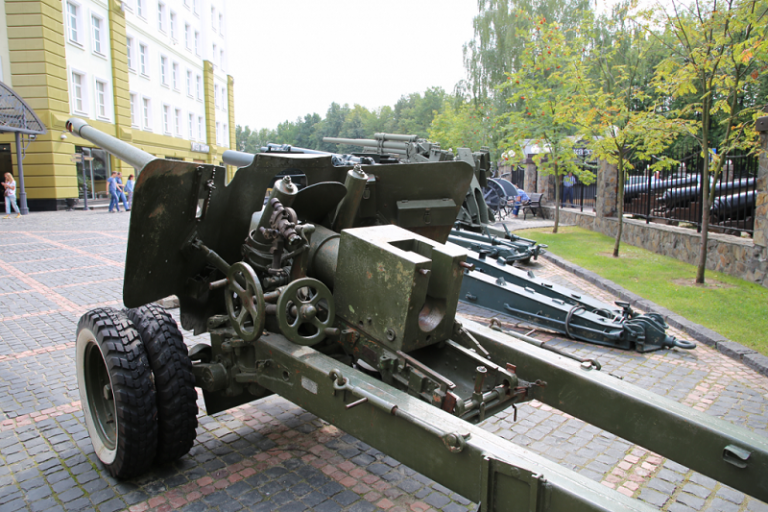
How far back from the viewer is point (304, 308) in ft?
8.96

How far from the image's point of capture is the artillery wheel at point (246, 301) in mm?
2770

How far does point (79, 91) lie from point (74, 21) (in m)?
2.73

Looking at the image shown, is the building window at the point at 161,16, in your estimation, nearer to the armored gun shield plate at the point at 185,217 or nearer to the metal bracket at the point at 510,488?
the armored gun shield plate at the point at 185,217

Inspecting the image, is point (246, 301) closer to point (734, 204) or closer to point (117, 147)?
point (117, 147)

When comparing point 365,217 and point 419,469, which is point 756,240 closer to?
point 365,217

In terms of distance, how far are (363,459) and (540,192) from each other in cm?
2175

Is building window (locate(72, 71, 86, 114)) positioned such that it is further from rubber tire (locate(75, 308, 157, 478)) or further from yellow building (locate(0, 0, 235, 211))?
rubber tire (locate(75, 308, 157, 478))

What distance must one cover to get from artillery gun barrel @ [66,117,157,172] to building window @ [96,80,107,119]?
20338 mm

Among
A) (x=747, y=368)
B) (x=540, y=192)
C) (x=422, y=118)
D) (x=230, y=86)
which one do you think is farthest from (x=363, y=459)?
Answer: (x=422, y=118)

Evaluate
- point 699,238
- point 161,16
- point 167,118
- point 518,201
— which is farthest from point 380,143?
point 161,16

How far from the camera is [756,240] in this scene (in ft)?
26.4

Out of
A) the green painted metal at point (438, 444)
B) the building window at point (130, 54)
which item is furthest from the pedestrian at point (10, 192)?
the green painted metal at point (438, 444)

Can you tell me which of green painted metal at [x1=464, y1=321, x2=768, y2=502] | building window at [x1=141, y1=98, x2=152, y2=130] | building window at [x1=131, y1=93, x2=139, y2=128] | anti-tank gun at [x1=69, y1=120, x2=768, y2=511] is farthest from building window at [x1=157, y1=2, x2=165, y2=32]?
green painted metal at [x1=464, y1=321, x2=768, y2=502]

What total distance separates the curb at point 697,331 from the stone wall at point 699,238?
205 cm
